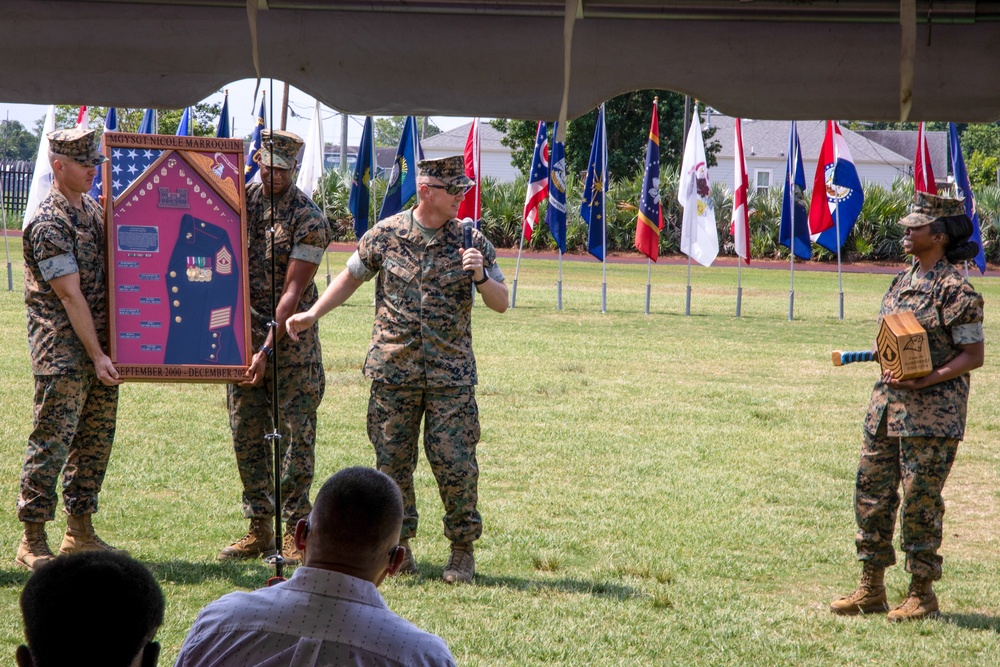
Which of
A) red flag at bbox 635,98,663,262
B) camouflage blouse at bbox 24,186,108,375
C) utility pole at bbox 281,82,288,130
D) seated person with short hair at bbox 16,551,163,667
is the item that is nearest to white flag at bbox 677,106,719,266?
red flag at bbox 635,98,663,262

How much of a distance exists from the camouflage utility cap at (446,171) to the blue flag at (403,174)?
1341 cm

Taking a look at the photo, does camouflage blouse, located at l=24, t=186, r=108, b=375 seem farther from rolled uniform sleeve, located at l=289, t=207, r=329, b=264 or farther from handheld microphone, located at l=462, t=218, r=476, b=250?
handheld microphone, located at l=462, t=218, r=476, b=250

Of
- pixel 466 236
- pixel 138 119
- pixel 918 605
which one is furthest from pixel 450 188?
pixel 138 119

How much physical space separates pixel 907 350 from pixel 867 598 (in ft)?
4.24

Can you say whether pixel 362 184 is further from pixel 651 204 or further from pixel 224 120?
pixel 651 204

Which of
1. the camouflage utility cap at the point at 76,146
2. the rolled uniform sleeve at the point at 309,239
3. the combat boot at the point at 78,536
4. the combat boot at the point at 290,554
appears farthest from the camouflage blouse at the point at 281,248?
the combat boot at the point at 78,536

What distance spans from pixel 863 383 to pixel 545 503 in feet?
23.5

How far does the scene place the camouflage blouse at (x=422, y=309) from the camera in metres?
5.77

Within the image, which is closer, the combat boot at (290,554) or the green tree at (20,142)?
the combat boot at (290,554)

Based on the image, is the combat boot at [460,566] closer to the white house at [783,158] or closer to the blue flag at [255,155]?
the blue flag at [255,155]

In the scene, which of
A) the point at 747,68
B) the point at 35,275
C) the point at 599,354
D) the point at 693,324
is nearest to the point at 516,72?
the point at 747,68

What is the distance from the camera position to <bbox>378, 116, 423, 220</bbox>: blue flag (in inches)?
757

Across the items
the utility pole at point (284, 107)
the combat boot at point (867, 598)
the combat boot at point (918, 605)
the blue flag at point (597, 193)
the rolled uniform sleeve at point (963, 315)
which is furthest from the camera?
the blue flag at point (597, 193)

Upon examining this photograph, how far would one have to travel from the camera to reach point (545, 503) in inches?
300
